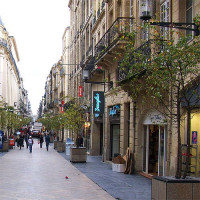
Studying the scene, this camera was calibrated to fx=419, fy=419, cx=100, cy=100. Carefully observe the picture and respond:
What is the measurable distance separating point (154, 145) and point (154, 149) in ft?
0.57

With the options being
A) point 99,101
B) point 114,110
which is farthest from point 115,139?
point 99,101

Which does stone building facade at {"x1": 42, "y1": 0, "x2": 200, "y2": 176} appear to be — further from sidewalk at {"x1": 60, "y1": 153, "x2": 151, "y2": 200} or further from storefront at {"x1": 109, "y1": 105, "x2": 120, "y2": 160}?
sidewalk at {"x1": 60, "y1": 153, "x2": 151, "y2": 200}

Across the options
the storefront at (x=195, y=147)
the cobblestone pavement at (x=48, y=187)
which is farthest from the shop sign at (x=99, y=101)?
the storefront at (x=195, y=147)

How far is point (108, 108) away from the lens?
2650 cm

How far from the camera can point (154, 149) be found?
18344 mm

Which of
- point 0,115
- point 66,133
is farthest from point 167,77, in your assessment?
point 66,133

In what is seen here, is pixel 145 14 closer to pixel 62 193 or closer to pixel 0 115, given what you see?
pixel 62 193

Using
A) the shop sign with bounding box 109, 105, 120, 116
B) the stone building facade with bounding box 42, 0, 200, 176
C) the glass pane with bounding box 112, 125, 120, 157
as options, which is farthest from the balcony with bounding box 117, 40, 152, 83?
the glass pane with bounding box 112, 125, 120, 157

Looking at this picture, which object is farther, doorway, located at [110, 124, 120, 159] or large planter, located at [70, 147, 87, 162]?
large planter, located at [70, 147, 87, 162]

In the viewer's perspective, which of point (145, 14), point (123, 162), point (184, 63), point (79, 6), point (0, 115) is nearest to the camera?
point (184, 63)

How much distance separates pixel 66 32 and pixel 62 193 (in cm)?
5093

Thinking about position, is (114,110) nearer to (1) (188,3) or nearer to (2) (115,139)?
(2) (115,139)

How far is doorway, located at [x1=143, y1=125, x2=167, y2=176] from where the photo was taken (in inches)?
663

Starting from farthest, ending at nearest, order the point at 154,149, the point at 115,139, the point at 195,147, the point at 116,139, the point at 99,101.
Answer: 1. the point at 99,101
2. the point at 115,139
3. the point at 116,139
4. the point at 154,149
5. the point at 195,147
